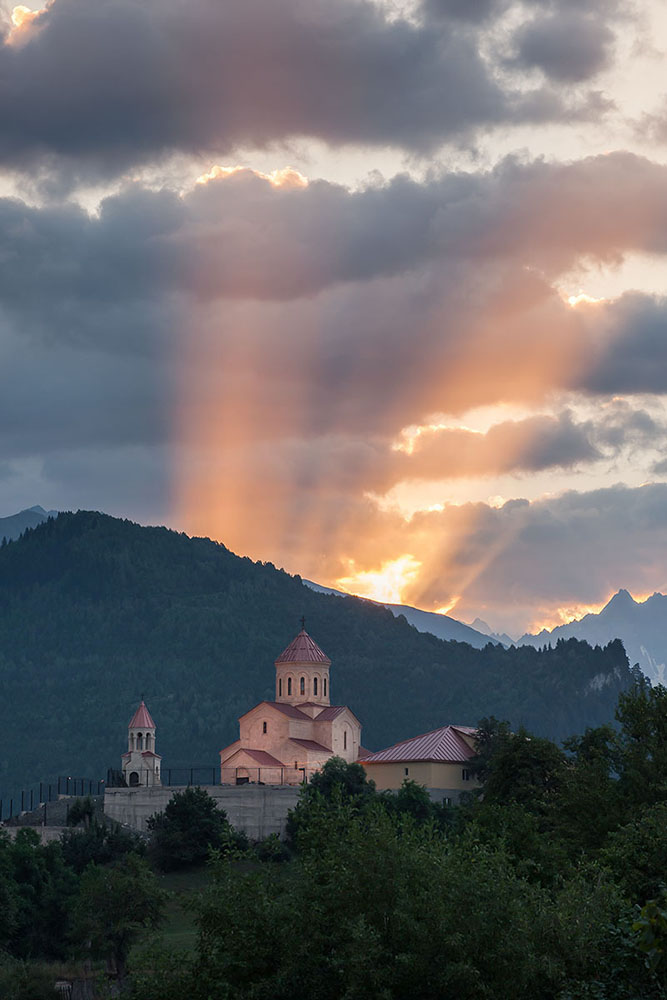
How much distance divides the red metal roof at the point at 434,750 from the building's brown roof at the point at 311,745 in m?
2.86

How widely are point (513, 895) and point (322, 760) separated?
A: 249 feet

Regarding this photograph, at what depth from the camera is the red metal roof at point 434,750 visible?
317 feet

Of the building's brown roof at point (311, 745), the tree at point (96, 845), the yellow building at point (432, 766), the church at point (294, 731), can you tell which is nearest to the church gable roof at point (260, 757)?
the church at point (294, 731)

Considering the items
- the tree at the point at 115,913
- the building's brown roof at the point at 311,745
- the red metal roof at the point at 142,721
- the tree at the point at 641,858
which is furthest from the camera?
the red metal roof at the point at 142,721

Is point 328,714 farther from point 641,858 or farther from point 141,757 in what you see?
point 641,858

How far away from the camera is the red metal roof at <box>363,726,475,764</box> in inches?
3809

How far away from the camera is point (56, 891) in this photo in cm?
6525

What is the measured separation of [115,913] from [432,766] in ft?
133

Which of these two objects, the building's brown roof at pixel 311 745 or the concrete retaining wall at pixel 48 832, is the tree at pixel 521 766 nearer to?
the concrete retaining wall at pixel 48 832

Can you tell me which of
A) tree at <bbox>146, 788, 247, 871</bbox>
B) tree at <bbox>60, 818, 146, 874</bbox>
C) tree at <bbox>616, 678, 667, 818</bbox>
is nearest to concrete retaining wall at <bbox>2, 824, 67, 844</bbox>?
tree at <bbox>60, 818, 146, 874</bbox>

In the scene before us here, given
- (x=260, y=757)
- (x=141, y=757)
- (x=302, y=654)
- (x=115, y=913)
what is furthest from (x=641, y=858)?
(x=302, y=654)

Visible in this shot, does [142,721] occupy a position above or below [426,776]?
above

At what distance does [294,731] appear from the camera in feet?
334

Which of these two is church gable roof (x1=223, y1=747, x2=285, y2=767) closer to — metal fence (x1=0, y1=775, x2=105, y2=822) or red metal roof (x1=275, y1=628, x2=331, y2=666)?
red metal roof (x1=275, y1=628, x2=331, y2=666)
